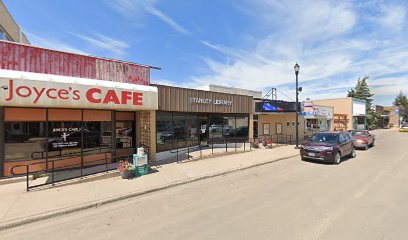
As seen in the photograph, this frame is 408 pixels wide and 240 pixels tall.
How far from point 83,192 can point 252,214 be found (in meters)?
5.34

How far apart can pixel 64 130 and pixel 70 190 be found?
3.56 m

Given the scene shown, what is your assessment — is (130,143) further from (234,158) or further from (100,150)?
(234,158)

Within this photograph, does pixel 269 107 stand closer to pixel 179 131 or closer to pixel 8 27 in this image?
pixel 179 131

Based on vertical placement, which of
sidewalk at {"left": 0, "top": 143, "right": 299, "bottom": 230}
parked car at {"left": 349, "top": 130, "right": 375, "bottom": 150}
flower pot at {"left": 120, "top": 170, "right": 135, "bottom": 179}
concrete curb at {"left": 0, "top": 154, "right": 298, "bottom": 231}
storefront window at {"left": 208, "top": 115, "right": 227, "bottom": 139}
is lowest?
concrete curb at {"left": 0, "top": 154, "right": 298, "bottom": 231}

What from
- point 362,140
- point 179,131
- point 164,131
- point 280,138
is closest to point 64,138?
point 164,131

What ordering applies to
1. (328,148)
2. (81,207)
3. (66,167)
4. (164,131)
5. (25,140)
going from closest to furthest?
1. (81,207)
2. (25,140)
3. (66,167)
4. (328,148)
5. (164,131)

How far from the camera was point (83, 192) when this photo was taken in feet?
21.9

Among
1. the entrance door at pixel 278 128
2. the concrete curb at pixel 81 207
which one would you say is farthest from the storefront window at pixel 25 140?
the entrance door at pixel 278 128

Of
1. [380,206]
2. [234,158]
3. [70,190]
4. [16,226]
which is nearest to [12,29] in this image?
[70,190]

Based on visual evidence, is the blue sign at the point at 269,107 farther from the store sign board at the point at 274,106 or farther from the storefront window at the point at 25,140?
the storefront window at the point at 25,140

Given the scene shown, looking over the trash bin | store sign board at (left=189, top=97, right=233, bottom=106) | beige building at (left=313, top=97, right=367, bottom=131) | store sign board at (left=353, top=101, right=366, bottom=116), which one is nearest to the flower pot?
the trash bin

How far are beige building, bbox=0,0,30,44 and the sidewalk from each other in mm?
9570

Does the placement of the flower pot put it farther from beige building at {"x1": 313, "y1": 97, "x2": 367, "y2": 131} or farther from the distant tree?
the distant tree

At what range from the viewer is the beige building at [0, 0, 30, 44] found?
37.8 ft
